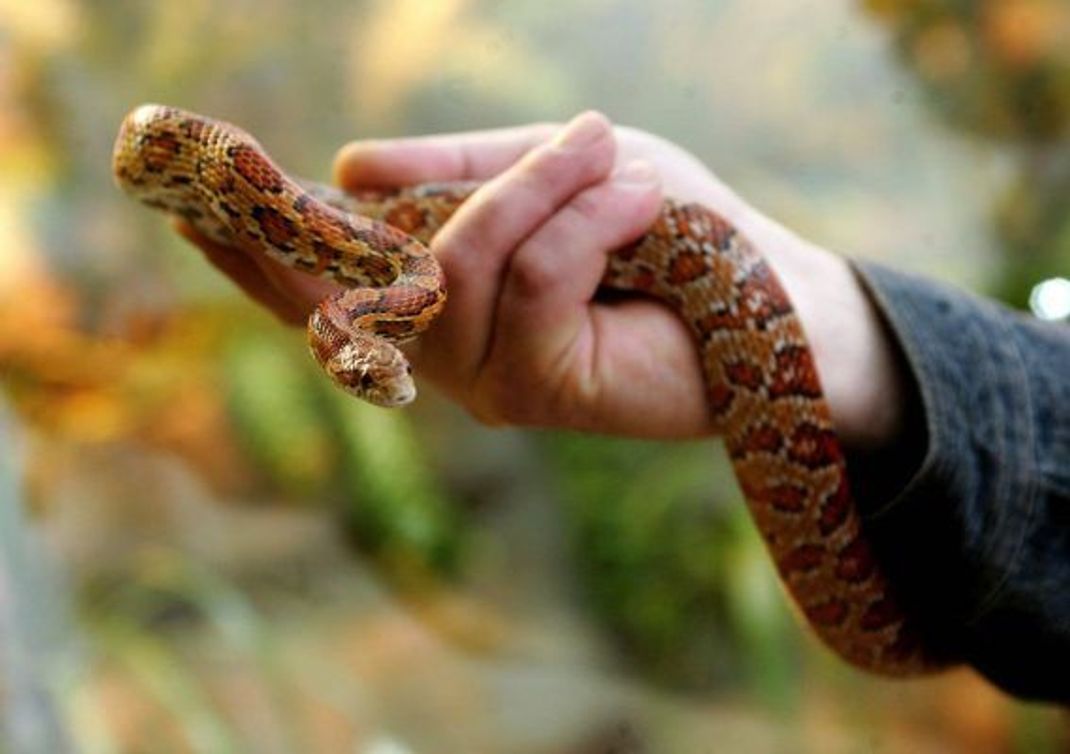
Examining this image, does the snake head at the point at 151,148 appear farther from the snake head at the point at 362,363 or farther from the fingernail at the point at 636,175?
the fingernail at the point at 636,175

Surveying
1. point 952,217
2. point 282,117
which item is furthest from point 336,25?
point 952,217

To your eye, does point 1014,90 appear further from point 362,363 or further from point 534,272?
point 362,363

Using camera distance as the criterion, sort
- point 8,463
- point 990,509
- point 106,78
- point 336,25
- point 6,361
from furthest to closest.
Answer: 1. point 6,361
2. point 106,78
3. point 336,25
4. point 8,463
5. point 990,509

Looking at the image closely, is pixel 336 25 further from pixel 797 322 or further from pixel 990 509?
pixel 990 509

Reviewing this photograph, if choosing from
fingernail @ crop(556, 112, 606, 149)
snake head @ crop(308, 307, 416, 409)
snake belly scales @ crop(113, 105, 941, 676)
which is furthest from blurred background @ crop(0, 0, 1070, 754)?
snake head @ crop(308, 307, 416, 409)

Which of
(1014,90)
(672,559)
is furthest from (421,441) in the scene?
(1014,90)

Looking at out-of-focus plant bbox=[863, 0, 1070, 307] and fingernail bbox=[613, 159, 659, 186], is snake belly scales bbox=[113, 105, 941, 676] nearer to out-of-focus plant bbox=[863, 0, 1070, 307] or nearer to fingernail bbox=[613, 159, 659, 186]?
fingernail bbox=[613, 159, 659, 186]
